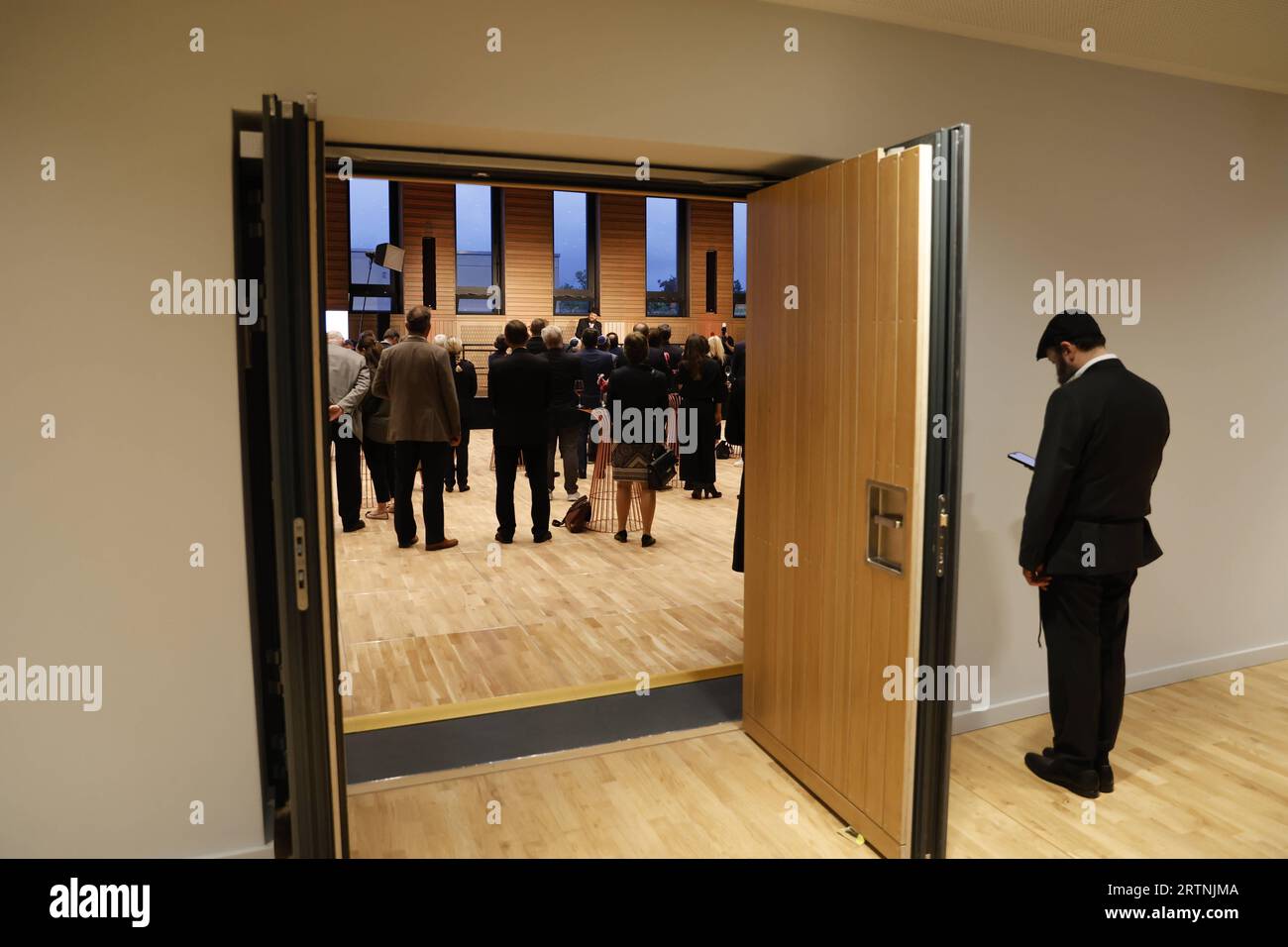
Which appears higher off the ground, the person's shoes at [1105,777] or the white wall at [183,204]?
the white wall at [183,204]

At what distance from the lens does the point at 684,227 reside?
55.2 feet

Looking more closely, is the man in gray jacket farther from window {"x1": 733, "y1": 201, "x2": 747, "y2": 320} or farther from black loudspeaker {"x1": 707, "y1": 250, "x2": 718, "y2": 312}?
window {"x1": 733, "y1": 201, "x2": 747, "y2": 320}

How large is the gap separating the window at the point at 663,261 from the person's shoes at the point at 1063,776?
549 inches

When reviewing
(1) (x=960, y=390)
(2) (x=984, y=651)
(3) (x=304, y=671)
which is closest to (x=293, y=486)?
(3) (x=304, y=671)

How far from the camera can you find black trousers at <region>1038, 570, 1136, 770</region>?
10.5 feet

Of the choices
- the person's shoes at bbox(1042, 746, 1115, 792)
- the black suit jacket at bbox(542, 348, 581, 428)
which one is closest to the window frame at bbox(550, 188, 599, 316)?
the black suit jacket at bbox(542, 348, 581, 428)

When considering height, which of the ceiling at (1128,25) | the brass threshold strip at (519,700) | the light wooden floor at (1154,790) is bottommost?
the light wooden floor at (1154,790)

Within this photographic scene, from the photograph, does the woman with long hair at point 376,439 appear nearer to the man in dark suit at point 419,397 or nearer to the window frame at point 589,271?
the man in dark suit at point 419,397

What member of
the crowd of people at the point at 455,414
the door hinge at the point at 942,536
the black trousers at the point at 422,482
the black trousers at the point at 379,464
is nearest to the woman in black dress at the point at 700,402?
the crowd of people at the point at 455,414

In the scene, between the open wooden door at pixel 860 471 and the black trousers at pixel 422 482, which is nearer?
the open wooden door at pixel 860 471

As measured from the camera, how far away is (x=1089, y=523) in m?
3.10

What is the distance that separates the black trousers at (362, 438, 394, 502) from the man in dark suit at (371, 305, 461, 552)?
76cm

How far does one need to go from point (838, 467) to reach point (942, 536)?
0.50 m

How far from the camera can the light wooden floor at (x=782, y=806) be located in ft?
9.72
